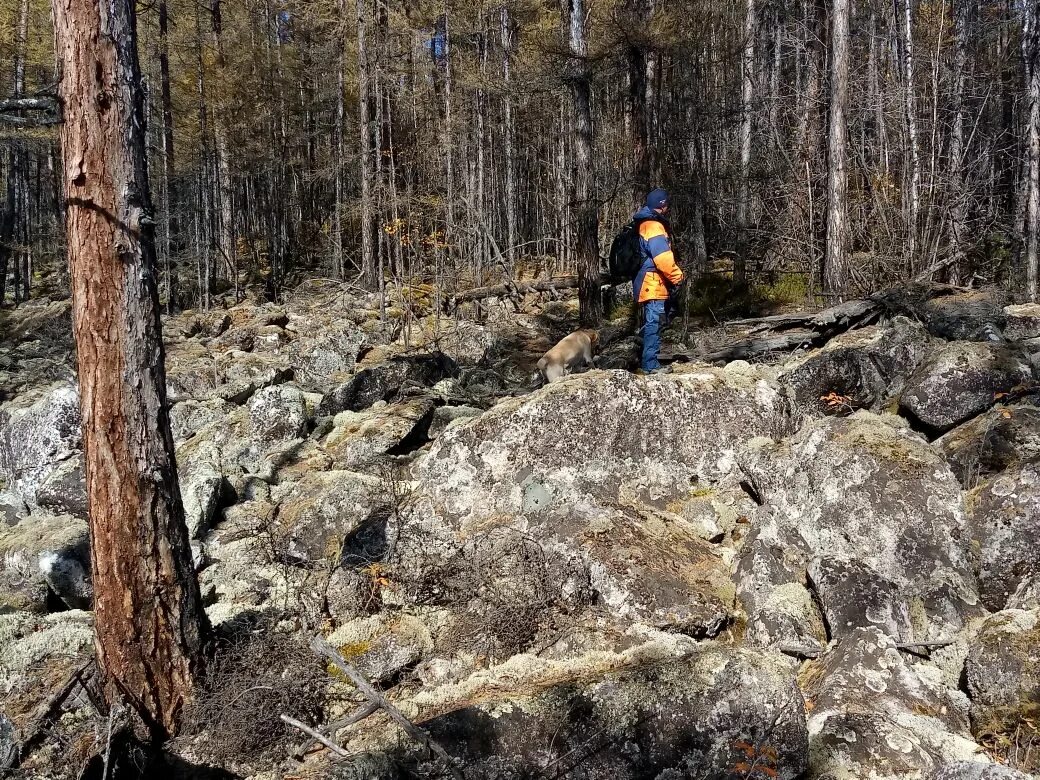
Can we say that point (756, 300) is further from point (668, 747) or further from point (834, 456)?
point (668, 747)

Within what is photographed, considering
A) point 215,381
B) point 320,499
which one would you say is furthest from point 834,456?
point 215,381

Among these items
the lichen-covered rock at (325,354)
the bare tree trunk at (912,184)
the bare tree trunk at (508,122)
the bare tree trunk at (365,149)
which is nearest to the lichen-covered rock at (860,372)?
the bare tree trunk at (912,184)

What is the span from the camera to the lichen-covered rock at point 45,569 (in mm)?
5004

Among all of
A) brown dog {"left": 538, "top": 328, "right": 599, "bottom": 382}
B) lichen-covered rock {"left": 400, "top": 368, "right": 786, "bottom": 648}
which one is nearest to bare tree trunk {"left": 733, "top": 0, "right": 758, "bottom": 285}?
brown dog {"left": 538, "top": 328, "right": 599, "bottom": 382}

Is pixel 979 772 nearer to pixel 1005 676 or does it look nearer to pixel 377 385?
pixel 1005 676

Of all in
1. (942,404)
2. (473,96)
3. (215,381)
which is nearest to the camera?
(942,404)

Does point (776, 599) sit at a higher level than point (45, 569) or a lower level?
higher

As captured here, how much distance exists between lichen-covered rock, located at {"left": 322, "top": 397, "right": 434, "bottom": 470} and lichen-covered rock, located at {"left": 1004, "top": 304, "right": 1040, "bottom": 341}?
5.82 m

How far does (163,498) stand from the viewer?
3871mm

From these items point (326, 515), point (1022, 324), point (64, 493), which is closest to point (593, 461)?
point (326, 515)

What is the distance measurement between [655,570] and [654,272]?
320 centimetres

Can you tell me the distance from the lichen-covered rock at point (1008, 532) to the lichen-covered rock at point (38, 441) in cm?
825

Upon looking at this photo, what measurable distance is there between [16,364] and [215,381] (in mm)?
5960

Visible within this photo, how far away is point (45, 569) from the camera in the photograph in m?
5.20
